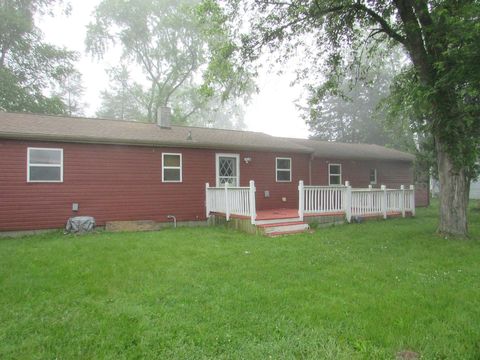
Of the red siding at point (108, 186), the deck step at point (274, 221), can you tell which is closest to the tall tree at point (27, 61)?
the red siding at point (108, 186)

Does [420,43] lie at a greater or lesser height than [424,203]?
greater

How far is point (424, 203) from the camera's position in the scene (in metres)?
17.0

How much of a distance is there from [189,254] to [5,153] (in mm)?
6267

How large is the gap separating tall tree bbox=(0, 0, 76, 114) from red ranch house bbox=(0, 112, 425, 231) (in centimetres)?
1068

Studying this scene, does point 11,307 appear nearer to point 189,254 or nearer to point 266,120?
point 189,254

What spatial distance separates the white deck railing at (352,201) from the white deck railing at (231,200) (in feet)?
4.75

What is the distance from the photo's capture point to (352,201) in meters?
9.94

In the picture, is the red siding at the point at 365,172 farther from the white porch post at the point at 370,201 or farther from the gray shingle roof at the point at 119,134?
the white porch post at the point at 370,201

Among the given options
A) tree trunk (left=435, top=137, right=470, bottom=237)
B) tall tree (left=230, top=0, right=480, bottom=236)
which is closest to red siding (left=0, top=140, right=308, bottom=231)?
tall tree (left=230, top=0, right=480, bottom=236)

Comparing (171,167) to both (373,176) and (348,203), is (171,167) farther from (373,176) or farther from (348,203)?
(373,176)

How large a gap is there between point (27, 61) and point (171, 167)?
54.8 feet

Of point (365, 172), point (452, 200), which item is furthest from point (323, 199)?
point (365, 172)

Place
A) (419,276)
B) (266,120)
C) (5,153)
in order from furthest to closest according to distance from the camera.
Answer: (266,120) < (5,153) < (419,276)

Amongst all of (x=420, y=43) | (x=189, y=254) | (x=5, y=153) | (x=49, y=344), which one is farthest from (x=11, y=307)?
(x=420, y=43)
